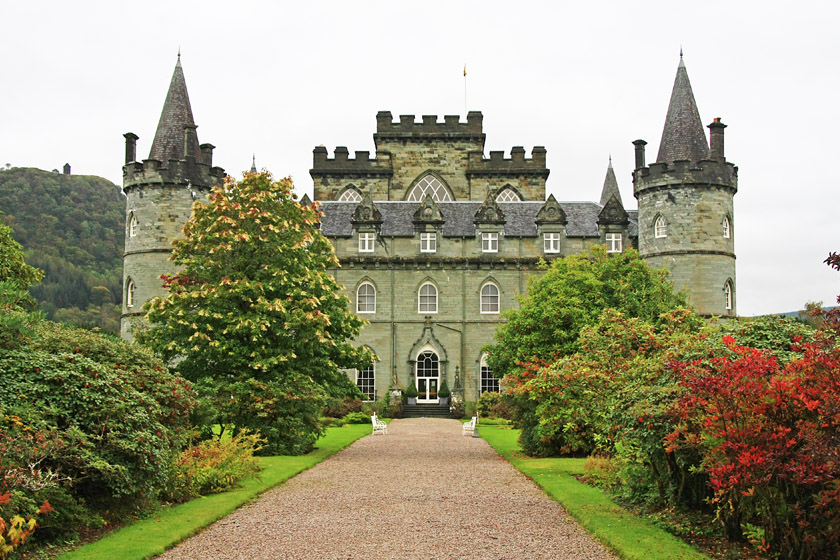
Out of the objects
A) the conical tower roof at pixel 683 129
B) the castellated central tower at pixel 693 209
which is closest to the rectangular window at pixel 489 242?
the castellated central tower at pixel 693 209

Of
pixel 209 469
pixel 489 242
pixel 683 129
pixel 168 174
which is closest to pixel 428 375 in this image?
pixel 489 242

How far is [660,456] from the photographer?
12.7 meters

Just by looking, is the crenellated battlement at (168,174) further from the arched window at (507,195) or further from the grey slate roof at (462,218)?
the arched window at (507,195)

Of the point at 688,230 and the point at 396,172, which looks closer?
the point at 688,230

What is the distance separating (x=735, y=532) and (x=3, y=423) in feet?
31.0

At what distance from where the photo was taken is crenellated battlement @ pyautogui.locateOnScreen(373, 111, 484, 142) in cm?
5444

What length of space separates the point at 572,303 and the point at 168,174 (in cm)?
2409

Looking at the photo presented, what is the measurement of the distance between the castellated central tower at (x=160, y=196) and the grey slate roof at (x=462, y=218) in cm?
794

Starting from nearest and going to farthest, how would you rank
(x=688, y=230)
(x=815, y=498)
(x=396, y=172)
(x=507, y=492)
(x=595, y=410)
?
(x=815, y=498)
(x=507, y=492)
(x=595, y=410)
(x=688, y=230)
(x=396, y=172)

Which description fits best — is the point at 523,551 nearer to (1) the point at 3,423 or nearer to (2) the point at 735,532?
(2) the point at 735,532

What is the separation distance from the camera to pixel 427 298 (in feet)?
153

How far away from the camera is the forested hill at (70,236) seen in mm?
75625

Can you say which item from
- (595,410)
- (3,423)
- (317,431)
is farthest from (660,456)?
(317,431)

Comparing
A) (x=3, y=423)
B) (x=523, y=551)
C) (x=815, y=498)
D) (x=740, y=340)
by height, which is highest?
(x=740, y=340)
